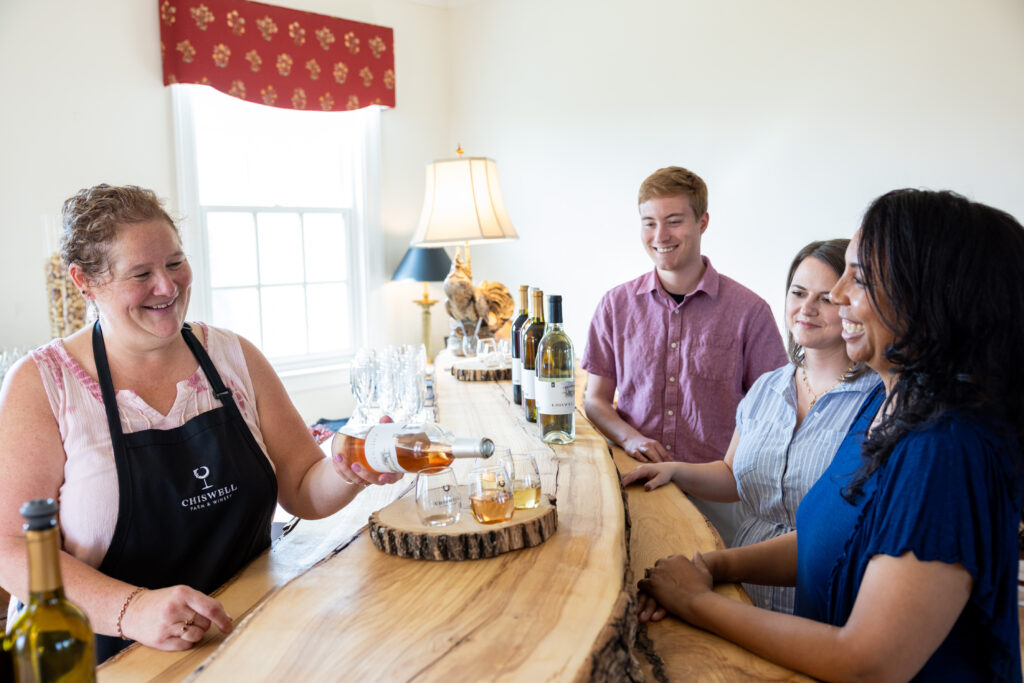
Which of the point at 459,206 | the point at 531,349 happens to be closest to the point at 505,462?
the point at 531,349

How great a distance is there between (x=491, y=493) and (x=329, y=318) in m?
4.02

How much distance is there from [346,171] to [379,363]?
111 inches

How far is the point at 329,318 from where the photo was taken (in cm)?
496

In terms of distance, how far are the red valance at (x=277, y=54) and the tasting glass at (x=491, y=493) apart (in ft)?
12.3

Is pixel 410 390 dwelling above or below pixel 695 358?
below

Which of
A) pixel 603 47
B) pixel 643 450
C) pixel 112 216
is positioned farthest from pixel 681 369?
pixel 603 47

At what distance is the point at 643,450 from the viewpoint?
205cm

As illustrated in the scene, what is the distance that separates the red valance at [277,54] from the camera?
4051 millimetres

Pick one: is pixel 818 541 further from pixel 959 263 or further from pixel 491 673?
pixel 491 673

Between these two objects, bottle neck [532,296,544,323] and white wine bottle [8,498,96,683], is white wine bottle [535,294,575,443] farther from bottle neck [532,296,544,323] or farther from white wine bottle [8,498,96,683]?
white wine bottle [8,498,96,683]

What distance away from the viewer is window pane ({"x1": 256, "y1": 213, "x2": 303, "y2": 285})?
4.63m

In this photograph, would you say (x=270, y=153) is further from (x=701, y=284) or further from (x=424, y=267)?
(x=701, y=284)

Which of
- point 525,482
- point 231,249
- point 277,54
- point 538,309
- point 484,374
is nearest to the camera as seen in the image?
point 525,482

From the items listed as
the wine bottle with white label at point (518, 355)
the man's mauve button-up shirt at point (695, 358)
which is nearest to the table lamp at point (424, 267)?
the man's mauve button-up shirt at point (695, 358)
